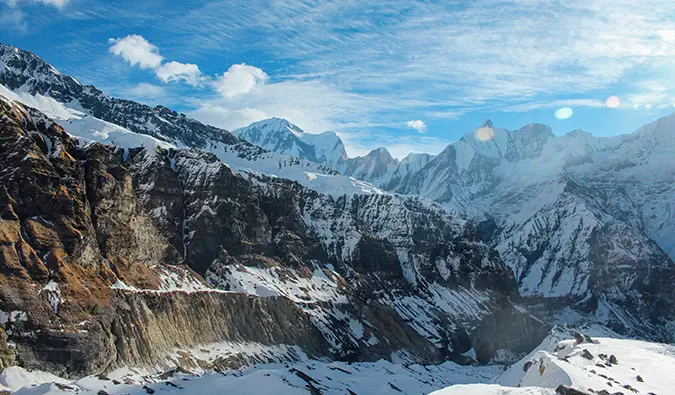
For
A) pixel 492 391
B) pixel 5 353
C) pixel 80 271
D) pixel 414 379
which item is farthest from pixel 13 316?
pixel 414 379

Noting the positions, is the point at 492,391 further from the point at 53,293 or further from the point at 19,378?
the point at 53,293

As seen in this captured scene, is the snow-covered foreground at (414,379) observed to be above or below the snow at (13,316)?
below

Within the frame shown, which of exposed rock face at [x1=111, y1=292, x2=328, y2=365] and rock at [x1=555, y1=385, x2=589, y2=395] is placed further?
exposed rock face at [x1=111, y1=292, x2=328, y2=365]

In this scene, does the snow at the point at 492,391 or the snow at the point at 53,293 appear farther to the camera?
the snow at the point at 53,293

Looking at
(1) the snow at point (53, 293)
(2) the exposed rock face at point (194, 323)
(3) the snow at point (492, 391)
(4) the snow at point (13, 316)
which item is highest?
(1) the snow at point (53, 293)

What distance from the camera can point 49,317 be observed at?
4843 inches

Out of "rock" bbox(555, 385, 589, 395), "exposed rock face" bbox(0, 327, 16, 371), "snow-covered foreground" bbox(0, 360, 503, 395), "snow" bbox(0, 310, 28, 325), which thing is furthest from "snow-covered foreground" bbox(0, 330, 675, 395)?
"snow" bbox(0, 310, 28, 325)

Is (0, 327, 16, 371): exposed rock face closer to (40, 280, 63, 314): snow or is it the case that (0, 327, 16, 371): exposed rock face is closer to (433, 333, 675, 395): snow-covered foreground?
(40, 280, 63, 314): snow

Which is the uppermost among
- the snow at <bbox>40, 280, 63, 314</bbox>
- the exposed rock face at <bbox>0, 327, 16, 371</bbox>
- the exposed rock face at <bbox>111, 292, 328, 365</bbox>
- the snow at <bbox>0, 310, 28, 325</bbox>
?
the snow at <bbox>40, 280, 63, 314</bbox>

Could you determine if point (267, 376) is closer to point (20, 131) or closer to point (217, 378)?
point (217, 378)

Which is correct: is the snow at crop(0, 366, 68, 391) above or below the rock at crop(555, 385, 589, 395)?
below

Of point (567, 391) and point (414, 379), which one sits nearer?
point (567, 391)

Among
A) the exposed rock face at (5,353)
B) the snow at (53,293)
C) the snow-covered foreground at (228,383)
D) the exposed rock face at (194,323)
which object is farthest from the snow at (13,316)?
A: the exposed rock face at (194,323)

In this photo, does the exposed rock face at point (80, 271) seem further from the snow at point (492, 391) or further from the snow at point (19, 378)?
the snow at point (492, 391)
